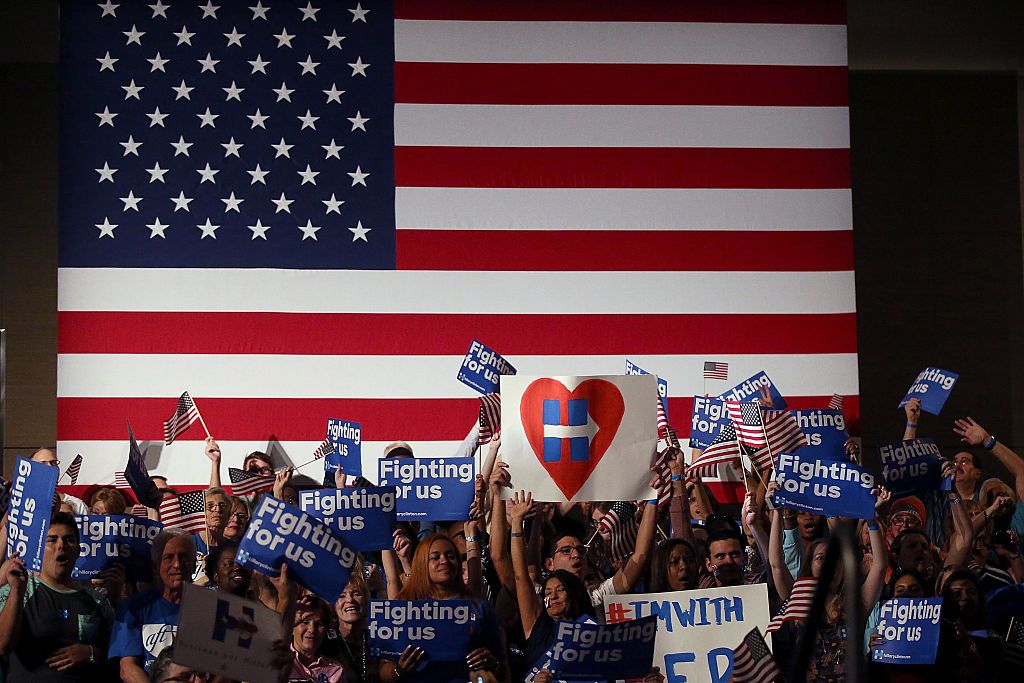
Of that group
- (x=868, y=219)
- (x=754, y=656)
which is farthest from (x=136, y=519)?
(x=868, y=219)

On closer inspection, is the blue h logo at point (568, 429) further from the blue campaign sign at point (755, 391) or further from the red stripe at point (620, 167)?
the red stripe at point (620, 167)

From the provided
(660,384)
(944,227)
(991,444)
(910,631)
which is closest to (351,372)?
(660,384)

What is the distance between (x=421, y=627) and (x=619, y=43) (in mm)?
5745

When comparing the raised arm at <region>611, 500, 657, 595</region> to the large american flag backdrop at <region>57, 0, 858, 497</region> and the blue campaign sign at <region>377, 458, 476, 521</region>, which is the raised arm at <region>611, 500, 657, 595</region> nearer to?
the blue campaign sign at <region>377, 458, 476, 521</region>

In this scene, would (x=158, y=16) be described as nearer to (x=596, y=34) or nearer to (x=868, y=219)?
(x=596, y=34)

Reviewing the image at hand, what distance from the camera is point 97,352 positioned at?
8.32m

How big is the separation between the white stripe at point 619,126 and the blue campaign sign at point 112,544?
4.56 meters

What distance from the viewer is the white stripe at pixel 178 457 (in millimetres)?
8203

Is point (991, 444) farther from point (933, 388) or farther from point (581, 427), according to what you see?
point (581, 427)

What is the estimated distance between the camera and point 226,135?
8.53 meters

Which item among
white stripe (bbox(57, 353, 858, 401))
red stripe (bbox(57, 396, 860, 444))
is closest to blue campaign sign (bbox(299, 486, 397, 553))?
red stripe (bbox(57, 396, 860, 444))

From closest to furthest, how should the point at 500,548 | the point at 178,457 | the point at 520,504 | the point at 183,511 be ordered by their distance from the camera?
the point at 500,548 < the point at 520,504 < the point at 183,511 < the point at 178,457

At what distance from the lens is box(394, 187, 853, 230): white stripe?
859 centimetres

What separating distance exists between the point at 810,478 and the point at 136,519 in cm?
261
